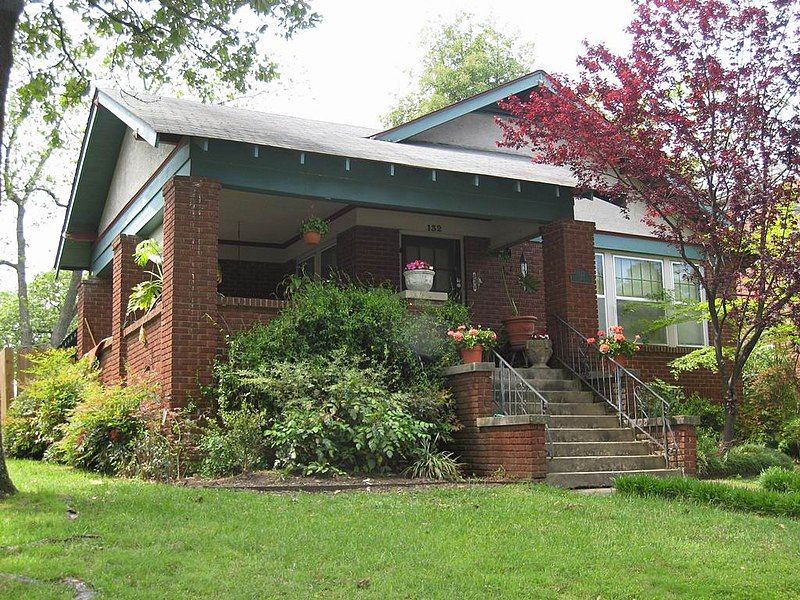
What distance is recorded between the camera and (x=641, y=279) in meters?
18.2

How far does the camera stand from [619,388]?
12.1 metres

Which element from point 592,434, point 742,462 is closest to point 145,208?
point 592,434

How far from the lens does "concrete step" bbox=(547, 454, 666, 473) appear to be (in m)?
10.7

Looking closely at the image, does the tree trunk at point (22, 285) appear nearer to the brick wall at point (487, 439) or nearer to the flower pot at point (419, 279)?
the flower pot at point (419, 279)

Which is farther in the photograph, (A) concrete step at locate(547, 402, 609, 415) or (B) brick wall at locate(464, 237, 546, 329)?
(B) brick wall at locate(464, 237, 546, 329)

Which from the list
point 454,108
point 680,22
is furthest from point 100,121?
point 680,22

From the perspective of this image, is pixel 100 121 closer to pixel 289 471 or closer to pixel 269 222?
pixel 269 222

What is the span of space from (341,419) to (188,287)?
272 cm

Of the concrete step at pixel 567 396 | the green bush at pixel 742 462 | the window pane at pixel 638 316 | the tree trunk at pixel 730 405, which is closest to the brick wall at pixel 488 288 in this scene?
the window pane at pixel 638 316

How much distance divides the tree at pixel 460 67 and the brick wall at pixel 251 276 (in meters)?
25.0

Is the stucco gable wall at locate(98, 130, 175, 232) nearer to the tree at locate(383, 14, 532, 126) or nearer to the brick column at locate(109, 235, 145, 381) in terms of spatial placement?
the brick column at locate(109, 235, 145, 381)

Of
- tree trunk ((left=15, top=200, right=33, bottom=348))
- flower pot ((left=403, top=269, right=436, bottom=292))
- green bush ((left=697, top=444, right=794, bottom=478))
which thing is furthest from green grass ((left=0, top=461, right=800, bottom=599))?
tree trunk ((left=15, top=200, right=33, bottom=348))

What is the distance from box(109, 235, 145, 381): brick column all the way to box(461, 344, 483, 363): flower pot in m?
5.69

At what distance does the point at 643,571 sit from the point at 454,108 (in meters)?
11.5
